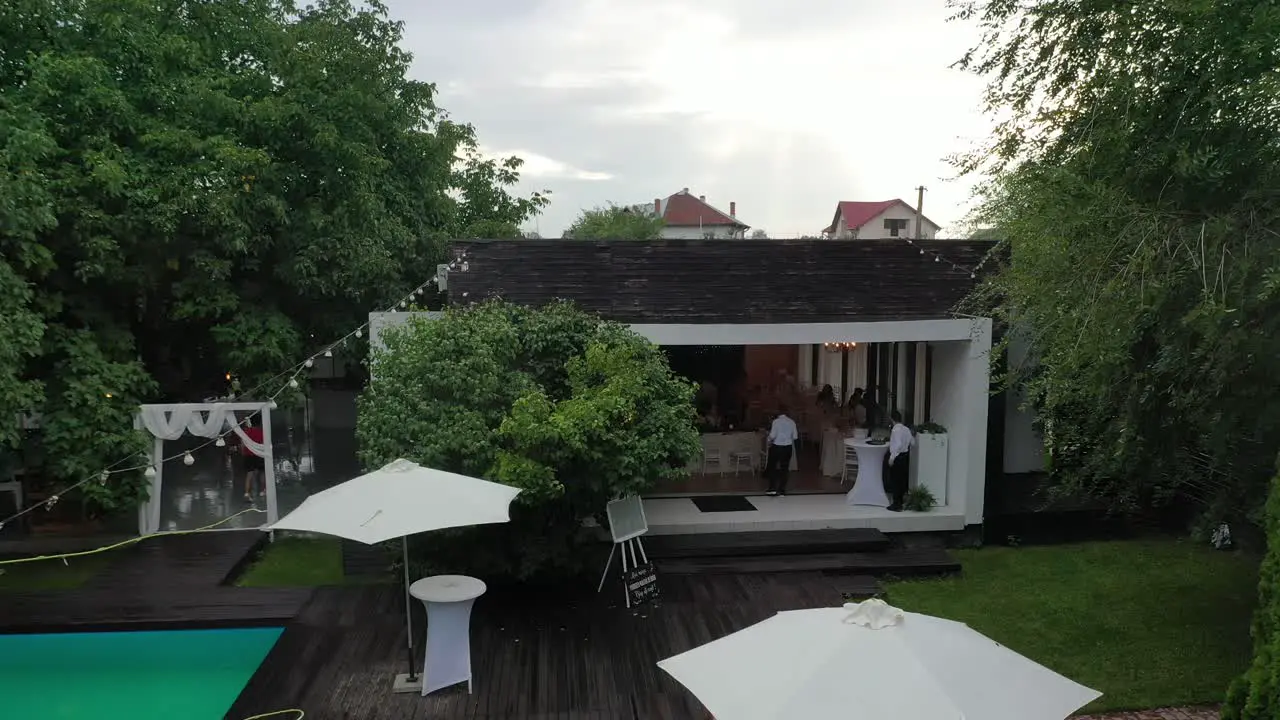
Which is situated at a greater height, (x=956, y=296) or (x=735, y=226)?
(x=735, y=226)

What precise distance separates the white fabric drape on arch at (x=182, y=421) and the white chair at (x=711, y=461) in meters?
6.56

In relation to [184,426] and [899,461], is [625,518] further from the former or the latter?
[184,426]

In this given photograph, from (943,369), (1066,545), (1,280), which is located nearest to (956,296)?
(943,369)

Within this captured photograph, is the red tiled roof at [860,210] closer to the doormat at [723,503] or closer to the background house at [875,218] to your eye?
the background house at [875,218]

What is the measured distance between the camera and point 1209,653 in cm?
737

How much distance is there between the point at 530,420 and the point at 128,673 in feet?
15.0

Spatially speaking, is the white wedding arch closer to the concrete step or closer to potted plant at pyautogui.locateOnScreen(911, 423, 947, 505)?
the concrete step

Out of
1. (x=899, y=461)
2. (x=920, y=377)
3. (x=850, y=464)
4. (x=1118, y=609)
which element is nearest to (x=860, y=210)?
(x=920, y=377)

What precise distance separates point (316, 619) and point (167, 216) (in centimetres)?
577

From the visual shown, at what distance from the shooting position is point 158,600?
339 inches

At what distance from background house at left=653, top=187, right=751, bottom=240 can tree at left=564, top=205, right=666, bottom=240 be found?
136 cm

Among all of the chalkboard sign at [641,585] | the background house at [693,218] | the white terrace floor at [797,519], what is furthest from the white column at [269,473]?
the background house at [693,218]

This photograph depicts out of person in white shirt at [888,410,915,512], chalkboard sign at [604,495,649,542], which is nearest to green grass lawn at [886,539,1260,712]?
person in white shirt at [888,410,915,512]

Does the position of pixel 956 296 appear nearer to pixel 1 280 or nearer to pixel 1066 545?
pixel 1066 545
